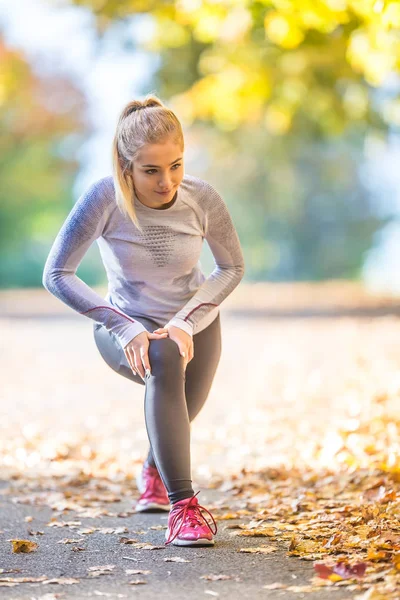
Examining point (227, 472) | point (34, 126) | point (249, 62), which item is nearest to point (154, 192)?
point (227, 472)

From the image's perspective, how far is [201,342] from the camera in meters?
4.13

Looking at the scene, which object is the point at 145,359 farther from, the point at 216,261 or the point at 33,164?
the point at 33,164

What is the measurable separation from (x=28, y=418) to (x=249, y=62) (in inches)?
263

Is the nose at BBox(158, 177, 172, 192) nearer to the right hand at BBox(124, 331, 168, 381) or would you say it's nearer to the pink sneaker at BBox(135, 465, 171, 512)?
the right hand at BBox(124, 331, 168, 381)

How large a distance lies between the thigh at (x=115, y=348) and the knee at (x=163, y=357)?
240 millimetres

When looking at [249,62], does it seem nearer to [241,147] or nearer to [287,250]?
[241,147]

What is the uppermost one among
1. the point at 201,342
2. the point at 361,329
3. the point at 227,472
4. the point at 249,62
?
the point at 249,62

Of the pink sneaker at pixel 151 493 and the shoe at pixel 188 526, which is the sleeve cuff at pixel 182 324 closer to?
the shoe at pixel 188 526

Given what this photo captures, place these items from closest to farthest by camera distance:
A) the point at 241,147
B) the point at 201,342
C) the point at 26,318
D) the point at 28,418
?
1. the point at 201,342
2. the point at 28,418
3. the point at 26,318
4. the point at 241,147

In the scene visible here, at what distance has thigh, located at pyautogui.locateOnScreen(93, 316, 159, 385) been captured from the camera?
13.1 feet

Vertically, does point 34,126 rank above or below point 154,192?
above

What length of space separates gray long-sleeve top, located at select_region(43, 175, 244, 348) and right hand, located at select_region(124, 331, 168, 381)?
1.2 inches

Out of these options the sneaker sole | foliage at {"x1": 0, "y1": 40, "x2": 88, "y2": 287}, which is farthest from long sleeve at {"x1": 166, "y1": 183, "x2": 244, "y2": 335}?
foliage at {"x1": 0, "y1": 40, "x2": 88, "y2": 287}

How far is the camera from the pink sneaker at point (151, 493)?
451cm
